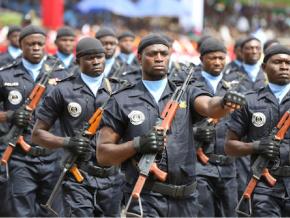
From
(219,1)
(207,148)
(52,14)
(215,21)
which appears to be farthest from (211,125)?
(219,1)

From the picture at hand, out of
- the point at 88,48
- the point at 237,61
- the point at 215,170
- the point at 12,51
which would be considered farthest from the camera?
the point at 12,51

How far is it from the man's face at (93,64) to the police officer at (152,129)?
4.56 feet

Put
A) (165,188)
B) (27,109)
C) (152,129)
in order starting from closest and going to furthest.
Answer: (152,129)
(165,188)
(27,109)

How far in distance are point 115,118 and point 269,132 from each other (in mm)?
1819

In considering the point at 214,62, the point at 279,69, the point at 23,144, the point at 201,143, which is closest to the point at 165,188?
the point at 279,69

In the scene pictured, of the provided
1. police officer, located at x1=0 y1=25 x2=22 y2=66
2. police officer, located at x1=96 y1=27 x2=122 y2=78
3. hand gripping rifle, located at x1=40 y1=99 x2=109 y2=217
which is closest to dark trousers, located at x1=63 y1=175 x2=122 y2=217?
hand gripping rifle, located at x1=40 y1=99 x2=109 y2=217

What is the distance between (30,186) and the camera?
7902 mm

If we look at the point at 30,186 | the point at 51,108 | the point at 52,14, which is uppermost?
the point at 52,14

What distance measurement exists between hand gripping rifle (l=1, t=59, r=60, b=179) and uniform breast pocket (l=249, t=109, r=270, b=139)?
2.66 metres

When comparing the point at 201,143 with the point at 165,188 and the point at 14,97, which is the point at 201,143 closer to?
the point at 14,97

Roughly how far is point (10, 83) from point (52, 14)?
905 inches

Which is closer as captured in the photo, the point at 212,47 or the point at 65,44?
the point at 212,47

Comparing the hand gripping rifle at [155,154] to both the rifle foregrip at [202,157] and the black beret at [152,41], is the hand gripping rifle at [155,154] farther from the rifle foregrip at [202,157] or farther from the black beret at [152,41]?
the rifle foregrip at [202,157]

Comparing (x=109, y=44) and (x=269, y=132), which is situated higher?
(x=109, y=44)
